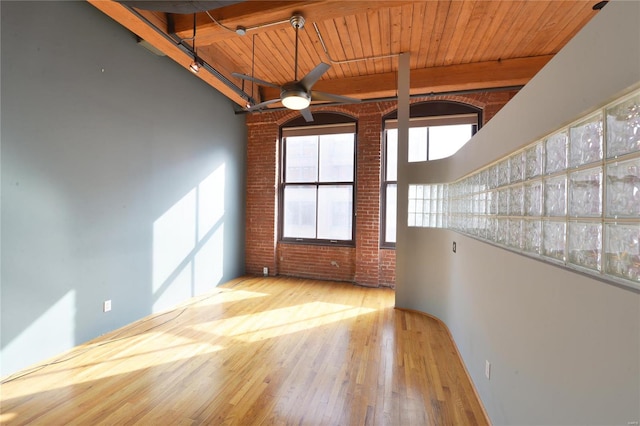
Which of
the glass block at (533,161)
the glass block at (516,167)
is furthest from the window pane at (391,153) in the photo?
the glass block at (533,161)

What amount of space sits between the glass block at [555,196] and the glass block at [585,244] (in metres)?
0.09


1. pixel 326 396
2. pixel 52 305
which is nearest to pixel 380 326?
pixel 326 396

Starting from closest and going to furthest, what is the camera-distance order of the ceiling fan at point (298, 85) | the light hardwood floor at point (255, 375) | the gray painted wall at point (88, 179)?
1. the light hardwood floor at point (255, 375)
2. the gray painted wall at point (88, 179)
3. the ceiling fan at point (298, 85)

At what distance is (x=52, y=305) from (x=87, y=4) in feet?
9.64

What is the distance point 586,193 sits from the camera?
3.08 feet

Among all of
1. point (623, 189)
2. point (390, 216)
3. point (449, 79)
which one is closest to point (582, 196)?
point (623, 189)

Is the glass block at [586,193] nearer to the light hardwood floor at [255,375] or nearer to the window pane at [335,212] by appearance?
the light hardwood floor at [255,375]

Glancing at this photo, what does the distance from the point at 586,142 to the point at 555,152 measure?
0.20 m

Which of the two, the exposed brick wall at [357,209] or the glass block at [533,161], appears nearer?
the glass block at [533,161]

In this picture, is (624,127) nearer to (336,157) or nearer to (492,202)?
(492,202)

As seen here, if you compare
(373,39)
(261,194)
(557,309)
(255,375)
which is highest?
(373,39)

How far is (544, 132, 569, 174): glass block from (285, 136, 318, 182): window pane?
413 centimetres

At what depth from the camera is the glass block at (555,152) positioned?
3.55 ft

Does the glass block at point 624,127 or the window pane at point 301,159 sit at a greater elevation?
the window pane at point 301,159
